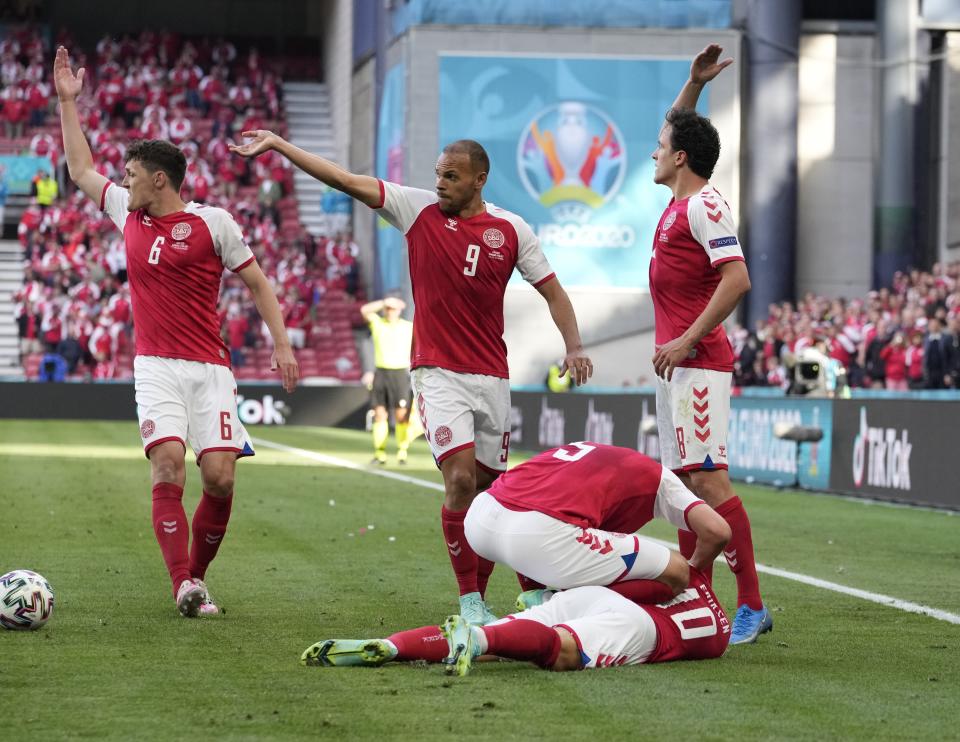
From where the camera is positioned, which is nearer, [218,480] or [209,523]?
[218,480]

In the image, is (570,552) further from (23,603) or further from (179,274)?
(179,274)

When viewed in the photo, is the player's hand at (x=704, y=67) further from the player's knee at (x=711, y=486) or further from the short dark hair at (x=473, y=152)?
the player's knee at (x=711, y=486)

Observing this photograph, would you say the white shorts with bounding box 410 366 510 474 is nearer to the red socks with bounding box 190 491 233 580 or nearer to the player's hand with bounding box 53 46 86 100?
the red socks with bounding box 190 491 233 580

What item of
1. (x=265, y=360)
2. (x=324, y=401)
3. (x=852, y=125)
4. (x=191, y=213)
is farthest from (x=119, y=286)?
(x=191, y=213)

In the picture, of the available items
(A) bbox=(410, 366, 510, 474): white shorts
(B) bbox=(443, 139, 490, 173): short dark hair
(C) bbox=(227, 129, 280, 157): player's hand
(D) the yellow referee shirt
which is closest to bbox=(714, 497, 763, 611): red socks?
(A) bbox=(410, 366, 510, 474): white shorts

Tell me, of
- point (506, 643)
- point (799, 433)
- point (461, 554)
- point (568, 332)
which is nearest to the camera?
point (506, 643)

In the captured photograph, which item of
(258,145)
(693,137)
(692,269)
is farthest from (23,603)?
(693,137)

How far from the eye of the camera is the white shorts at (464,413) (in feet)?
24.7

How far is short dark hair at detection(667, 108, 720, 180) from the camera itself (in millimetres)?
7379

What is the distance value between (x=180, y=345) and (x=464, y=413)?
57.4 inches

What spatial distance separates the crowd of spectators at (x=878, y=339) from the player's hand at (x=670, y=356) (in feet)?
45.6

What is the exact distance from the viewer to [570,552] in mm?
6320

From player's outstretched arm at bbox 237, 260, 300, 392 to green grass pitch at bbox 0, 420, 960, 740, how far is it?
115 centimetres

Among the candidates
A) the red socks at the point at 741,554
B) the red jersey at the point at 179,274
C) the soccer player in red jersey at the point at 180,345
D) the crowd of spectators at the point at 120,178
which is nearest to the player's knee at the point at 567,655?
the red socks at the point at 741,554
